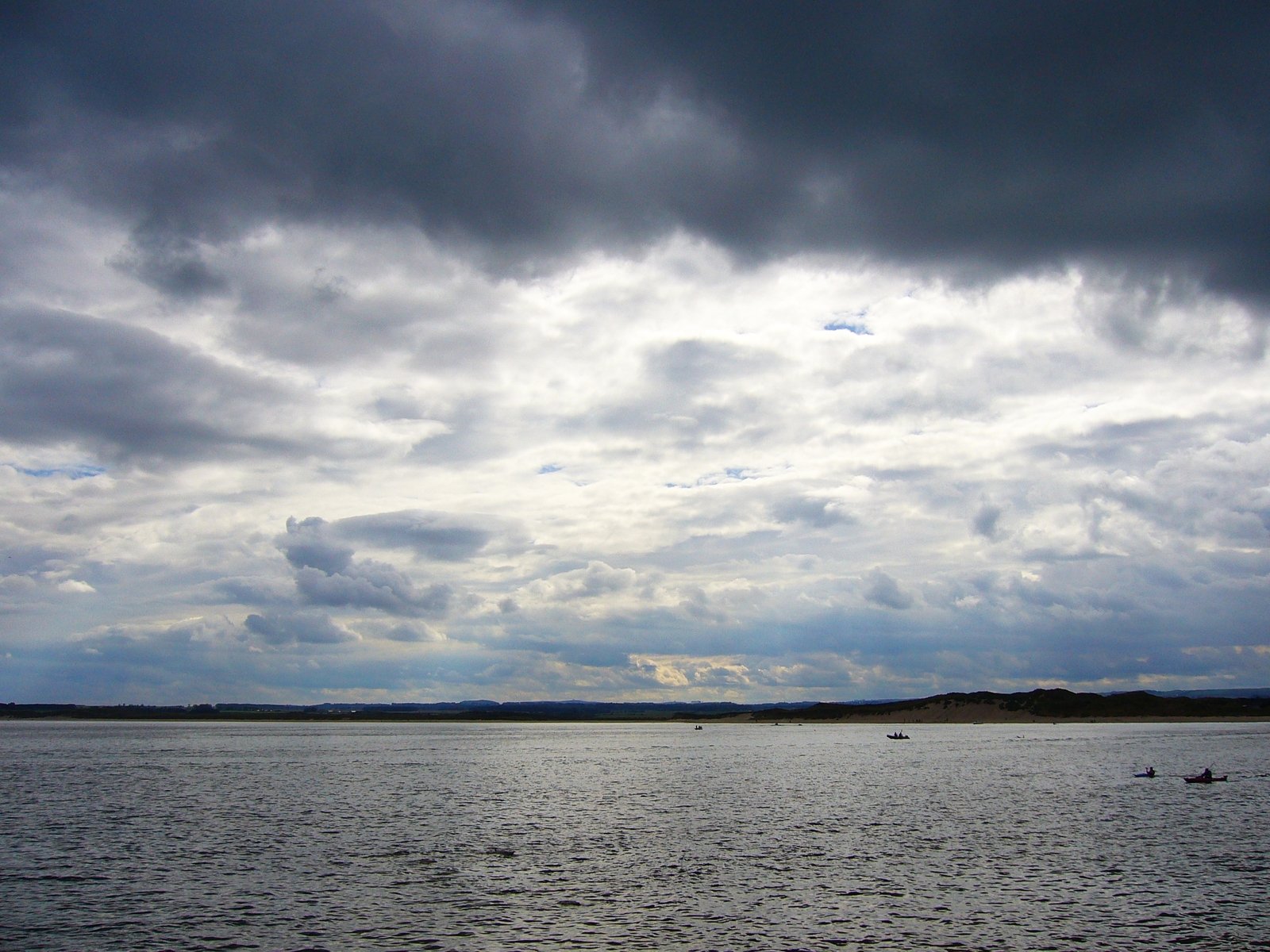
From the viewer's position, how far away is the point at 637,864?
59094 mm

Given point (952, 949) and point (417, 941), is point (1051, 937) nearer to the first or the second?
point (952, 949)

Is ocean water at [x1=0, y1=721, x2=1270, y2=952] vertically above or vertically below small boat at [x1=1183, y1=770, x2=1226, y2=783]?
above

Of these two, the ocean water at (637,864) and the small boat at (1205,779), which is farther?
the small boat at (1205,779)

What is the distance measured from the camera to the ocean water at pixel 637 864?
4181cm

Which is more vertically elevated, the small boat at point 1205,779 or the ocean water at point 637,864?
the ocean water at point 637,864

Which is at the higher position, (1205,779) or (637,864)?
(637,864)

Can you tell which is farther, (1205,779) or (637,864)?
(1205,779)

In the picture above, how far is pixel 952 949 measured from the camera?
3853 centimetres

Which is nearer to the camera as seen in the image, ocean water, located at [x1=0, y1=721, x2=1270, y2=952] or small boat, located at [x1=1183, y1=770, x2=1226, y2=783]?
ocean water, located at [x1=0, y1=721, x2=1270, y2=952]

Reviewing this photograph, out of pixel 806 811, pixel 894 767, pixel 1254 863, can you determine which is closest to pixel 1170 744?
pixel 894 767

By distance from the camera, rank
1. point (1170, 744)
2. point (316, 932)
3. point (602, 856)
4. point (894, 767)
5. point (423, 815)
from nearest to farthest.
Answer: point (316, 932) → point (602, 856) → point (423, 815) → point (894, 767) → point (1170, 744)

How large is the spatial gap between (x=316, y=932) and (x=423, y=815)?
43.1 metres

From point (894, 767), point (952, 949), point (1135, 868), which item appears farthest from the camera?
point (894, 767)

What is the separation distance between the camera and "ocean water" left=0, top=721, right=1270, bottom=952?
41.8m
